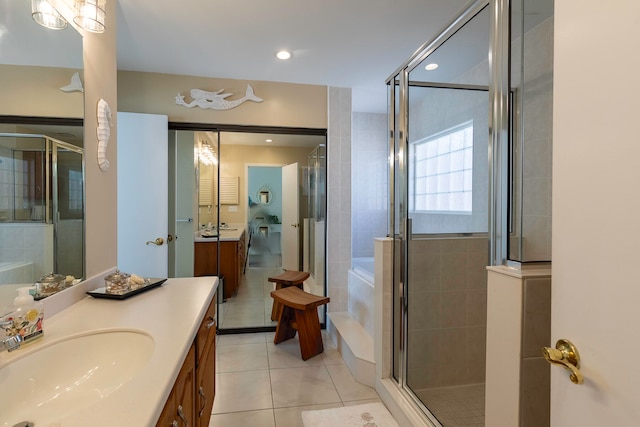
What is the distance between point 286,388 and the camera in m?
2.16

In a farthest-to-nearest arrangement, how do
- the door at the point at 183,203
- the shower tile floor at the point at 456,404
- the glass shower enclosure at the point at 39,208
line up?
the door at the point at 183,203 → the shower tile floor at the point at 456,404 → the glass shower enclosure at the point at 39,208

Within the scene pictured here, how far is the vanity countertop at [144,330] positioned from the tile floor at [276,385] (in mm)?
897

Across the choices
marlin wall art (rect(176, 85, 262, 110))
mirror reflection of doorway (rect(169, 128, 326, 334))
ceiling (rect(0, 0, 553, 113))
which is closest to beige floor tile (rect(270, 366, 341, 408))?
mirror reflection of doorway (rect(169, 128, 326, 334))

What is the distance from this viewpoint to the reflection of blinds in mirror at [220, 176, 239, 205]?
3203mm

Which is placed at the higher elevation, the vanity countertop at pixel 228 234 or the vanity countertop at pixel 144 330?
the vanity countertop at pixel 228 234

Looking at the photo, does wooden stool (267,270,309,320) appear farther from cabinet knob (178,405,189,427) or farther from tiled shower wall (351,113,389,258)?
cabinet knob (178,405,189,427)

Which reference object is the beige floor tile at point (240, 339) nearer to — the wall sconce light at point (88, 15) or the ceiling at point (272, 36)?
the ceiling at point (272, 36)

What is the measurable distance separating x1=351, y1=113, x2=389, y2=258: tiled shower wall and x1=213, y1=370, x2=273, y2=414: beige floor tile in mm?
2197

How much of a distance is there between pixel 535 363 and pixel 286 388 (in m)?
1.68

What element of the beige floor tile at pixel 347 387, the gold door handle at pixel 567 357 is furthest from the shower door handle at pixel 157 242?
the gold door handle at pixel 567 357

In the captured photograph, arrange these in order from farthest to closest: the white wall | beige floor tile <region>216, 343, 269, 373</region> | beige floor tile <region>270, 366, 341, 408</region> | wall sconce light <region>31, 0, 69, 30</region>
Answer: the white wall < beige floor tile <region>216, 343, 269, 373</region> < beige floor tile <region>270, 366, 341, 408</region> < wall sconce light <region>31, 0, 69, 30</region>

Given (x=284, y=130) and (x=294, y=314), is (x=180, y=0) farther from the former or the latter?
(x=294, y=314)

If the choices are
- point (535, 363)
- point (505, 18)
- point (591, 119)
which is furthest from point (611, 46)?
point (535, 363)

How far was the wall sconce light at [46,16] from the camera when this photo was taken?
1078 mm
